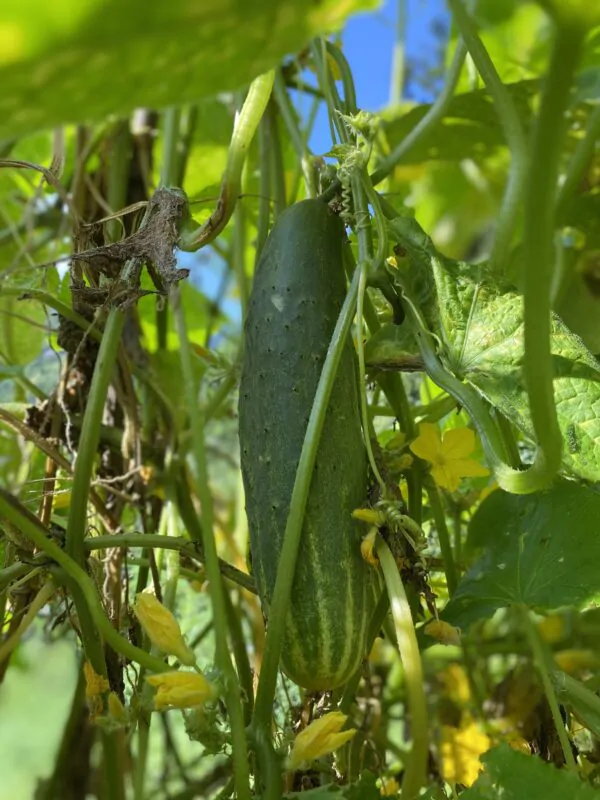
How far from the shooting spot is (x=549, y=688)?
65 cm

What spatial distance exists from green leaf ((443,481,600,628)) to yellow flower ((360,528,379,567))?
143 mm

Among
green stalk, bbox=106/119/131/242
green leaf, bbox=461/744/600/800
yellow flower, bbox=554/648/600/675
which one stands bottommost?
green leaf, bbox=461/744/600/800

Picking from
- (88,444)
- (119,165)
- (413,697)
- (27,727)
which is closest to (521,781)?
(413,697)

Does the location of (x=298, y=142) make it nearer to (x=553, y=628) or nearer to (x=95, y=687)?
(x=95, y=687)

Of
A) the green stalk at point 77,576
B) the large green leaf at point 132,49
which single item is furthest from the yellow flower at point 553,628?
the large green leaf at point 132,49

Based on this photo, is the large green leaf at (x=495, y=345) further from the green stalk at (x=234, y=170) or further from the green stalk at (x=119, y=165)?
the green stalk at (x=119, y=165)

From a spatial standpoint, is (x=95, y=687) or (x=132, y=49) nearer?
(x=132, y=49)

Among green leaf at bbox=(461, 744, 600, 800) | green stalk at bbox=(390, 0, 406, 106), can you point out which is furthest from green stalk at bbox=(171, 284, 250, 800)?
green stalk at bbox=(390, 0, 406, 106)

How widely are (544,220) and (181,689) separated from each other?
0.38 meters

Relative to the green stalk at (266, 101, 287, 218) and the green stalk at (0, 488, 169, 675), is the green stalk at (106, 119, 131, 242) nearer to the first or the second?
the green stalk at (266, 101, 287, 218)

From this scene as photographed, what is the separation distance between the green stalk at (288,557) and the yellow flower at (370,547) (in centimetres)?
5

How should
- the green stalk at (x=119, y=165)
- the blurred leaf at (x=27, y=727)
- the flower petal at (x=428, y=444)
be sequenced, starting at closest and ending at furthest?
the flower petal at (x=428, y=444)
the green stalk at (x=119, y=165)
the blurred leaf at (x=27, y=727)

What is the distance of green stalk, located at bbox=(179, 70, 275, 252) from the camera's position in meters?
0.66

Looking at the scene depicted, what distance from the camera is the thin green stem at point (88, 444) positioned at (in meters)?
0.67
